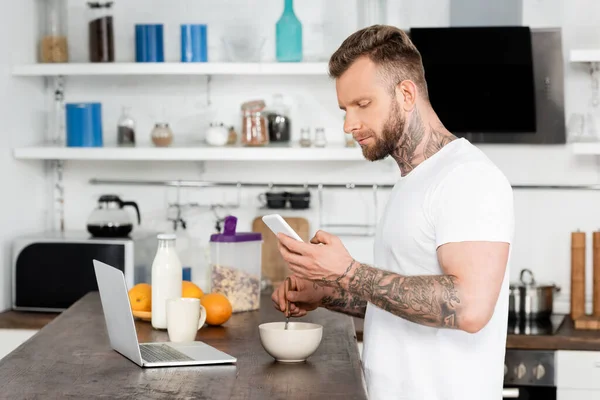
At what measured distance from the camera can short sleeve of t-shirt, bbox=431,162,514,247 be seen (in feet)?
5.45

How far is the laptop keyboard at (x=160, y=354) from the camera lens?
6.30 ft

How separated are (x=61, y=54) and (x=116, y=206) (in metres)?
0.75

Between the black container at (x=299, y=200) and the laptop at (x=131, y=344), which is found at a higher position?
the black container at (x=299, y=200)

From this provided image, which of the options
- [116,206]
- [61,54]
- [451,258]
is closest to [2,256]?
[116,206]

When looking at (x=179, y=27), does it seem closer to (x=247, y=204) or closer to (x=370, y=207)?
(x=247, y=204)

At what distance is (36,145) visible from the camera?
3.86 m

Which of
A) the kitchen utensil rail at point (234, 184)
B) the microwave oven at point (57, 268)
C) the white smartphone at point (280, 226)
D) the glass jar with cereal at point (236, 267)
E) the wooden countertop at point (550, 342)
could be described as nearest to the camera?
the white smartphone at point (280, 226)

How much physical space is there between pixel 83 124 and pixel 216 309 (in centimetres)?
167

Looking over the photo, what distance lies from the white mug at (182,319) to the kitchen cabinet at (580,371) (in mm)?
1641

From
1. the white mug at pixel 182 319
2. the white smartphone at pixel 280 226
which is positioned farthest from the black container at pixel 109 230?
the white smartphone at pixel 280 226

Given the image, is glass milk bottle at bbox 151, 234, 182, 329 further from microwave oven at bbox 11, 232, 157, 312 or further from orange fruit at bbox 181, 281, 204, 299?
microwave oven at bbox 11, 232, 157, 312

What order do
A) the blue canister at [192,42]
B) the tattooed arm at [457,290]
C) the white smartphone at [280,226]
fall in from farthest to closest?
the blue canister at [192,42] < the white smartphone at [280,226] < the tattooed arm at [457,290]

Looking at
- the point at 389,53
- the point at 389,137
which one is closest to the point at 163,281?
the point at 389,137

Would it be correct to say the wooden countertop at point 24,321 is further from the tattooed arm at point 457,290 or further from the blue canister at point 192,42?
the tattooed arm at point 457,290
